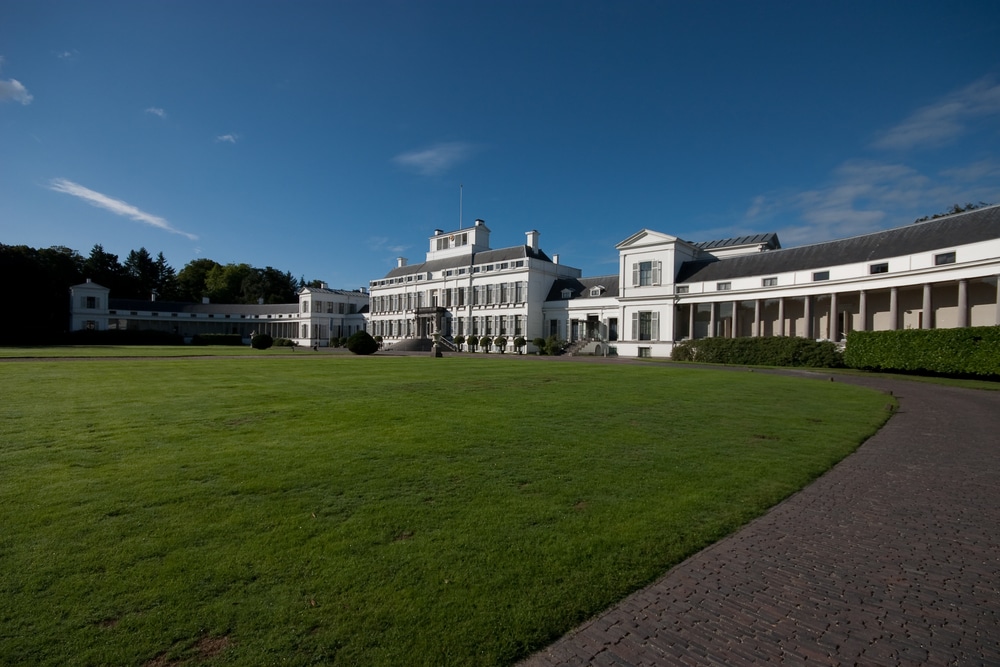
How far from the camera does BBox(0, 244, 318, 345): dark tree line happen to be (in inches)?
2153

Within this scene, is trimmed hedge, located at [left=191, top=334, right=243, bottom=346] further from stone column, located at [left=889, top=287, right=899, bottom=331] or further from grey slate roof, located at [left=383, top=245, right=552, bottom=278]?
stone column, located at [left=889, top=287, right=899, bottom=331]

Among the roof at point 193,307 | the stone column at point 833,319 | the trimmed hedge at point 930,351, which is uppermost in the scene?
the roof at point 193,307

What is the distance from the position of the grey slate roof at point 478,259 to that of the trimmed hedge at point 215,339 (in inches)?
946

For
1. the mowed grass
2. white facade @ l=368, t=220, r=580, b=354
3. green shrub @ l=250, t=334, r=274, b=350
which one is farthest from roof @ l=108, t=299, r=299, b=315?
the mowed grass

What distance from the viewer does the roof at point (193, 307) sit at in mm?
72312

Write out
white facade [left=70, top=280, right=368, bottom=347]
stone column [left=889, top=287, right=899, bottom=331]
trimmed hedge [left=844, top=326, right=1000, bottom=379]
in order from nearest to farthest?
trimmed hedge [left=844, top=326, right=1000, bottom=379], stone column [left=889, top=287, right=899, bottom=331], white facade [left=70, top=280, right=368, bottom=347]

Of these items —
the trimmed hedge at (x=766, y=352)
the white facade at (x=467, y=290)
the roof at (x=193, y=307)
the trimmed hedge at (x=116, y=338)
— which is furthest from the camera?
the roof at (x=193, y=307)

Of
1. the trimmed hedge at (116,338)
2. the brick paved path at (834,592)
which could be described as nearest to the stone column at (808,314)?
the brick paved path at (834,592)

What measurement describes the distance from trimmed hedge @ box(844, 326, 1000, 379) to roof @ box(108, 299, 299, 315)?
73191 mm

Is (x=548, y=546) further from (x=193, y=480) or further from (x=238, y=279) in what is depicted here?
(x=238, y=279)

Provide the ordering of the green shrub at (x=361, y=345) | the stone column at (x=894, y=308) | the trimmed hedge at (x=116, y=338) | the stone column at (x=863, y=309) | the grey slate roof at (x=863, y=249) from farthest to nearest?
the trimmed hedge at (x=116, y=338), the green shrub at (x=361, y=345), the stone column at (x=863, y=309), the stone column at (x=894, y=308), the grey slate roof at (x=863, y=249)

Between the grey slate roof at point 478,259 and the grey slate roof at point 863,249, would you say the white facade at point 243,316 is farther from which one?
the grey slate roof at point 863,249

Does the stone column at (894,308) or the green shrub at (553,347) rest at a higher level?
the stone column at (894,308)

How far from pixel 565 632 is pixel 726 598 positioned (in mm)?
1298
